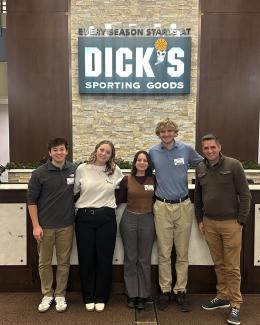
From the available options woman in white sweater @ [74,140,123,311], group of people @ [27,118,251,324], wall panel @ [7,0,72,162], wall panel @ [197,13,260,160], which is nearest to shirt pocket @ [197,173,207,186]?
group of people @ [27,118,251,324]

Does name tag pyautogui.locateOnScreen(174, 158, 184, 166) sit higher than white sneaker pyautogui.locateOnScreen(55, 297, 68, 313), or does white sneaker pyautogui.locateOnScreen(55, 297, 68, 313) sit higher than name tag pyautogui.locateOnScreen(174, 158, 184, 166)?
name tag pyautogui.locateOnScreen(174, 158, 184, 166)

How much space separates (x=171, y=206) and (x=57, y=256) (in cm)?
100

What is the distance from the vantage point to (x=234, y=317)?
2518 mm

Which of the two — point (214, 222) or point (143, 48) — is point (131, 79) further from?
point (214, 222)

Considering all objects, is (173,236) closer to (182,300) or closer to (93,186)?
(182,300)

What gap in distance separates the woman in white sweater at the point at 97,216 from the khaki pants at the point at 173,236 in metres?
0.38

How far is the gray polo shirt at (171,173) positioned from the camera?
104 inches


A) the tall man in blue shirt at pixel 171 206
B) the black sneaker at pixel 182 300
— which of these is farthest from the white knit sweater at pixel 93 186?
the black sneaker at pixel 182 300

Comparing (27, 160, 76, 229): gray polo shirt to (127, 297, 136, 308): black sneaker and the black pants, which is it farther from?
(127, 297, 136, 308): black sneaker

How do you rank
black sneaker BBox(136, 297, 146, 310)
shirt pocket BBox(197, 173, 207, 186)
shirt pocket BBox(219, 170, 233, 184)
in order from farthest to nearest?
black sneaker BBox(136, 297, 146, 310), shirt pocket BBox(197, 173, 207, 186), shirt pocket BBox(219, 170, 233, 184)

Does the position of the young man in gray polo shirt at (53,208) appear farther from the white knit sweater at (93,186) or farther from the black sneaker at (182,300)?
the black sneaker at (182,300)

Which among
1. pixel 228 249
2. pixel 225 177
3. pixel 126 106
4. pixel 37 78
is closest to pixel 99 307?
pixel 228 249

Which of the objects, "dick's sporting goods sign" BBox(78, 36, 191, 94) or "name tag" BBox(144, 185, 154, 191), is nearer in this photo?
"name tag" BBox(144, 185, 154, 191)

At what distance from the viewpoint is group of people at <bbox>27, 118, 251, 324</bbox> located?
8.36 feet
